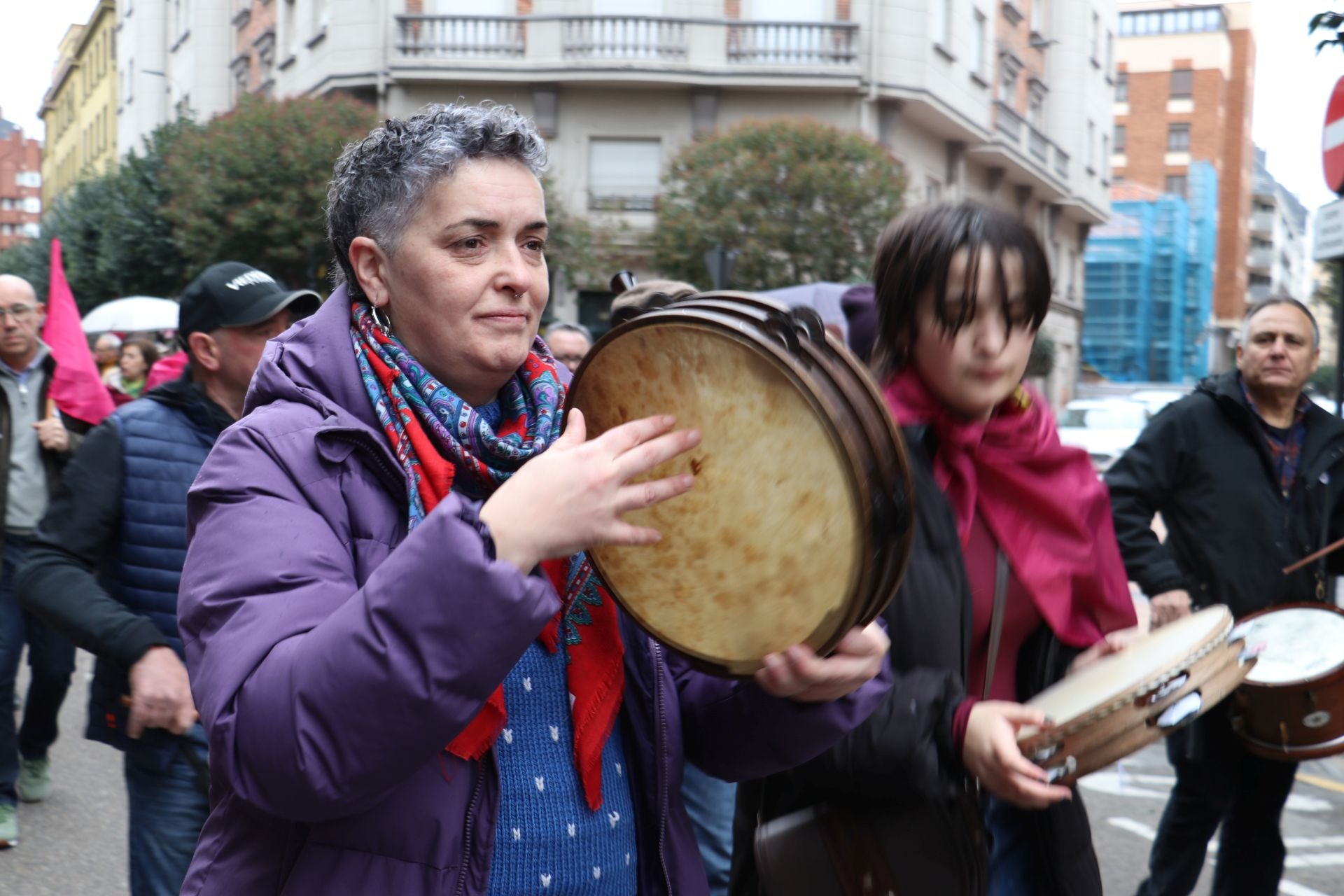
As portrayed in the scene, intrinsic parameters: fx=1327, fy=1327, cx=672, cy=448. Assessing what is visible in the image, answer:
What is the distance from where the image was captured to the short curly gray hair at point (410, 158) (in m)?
1.70

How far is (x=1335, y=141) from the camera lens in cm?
652

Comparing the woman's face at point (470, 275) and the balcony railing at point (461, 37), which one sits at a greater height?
the balcony railing at point (461, 37)

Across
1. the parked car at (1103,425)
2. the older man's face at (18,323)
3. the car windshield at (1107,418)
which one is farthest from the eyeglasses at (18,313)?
the car windshield at (1107,418)

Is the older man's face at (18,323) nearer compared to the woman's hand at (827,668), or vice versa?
the woman's hand at (827,668)

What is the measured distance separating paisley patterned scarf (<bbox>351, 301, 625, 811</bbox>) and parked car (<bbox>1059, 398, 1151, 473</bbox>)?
62.3 feet

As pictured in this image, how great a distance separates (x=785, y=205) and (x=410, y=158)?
22.3 meters

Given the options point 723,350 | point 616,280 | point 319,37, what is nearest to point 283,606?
point 723,350

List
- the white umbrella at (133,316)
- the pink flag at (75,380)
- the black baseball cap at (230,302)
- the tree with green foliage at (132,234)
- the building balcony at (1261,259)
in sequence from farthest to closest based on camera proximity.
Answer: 1. the building balcony at (1261,259)
2. the tree with green foliage at (132,234)
3. the white umbrella at (133,316)
4. the pink flag at (75,380)
5. the black baseball cap at (230,302)

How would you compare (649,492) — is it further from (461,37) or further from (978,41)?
(978,41)

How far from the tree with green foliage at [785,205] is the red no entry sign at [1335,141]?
54.9 ft

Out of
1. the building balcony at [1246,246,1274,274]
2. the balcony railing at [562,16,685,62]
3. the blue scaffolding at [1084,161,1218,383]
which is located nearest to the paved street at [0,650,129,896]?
the balcony railing at [562,16,685,62]

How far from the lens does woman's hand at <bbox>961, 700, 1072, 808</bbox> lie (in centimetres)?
190

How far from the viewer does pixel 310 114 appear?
24.8 metres

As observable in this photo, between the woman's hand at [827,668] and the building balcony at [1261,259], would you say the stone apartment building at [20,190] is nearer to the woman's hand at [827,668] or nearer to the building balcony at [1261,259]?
the building balcony at [1261,259]
